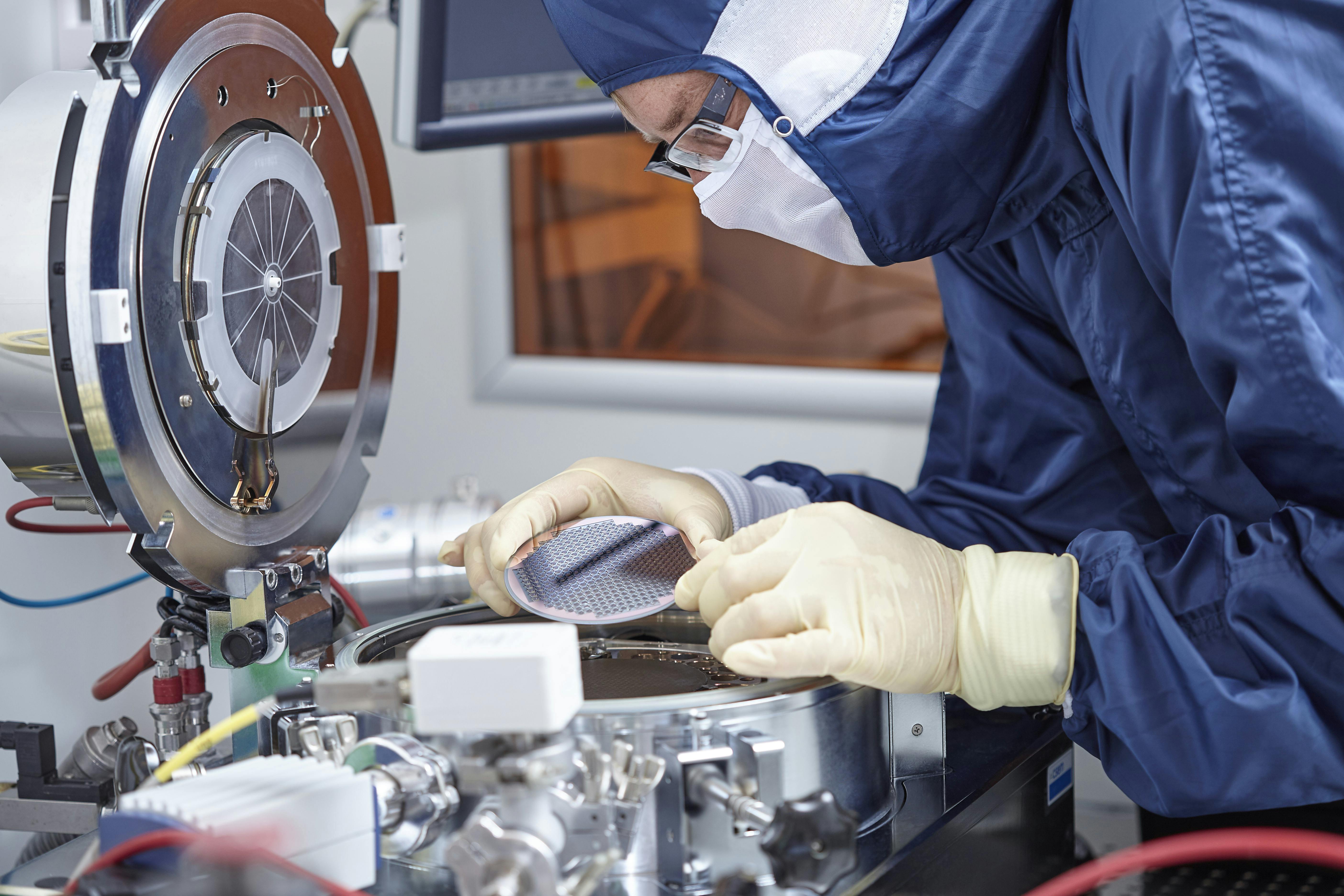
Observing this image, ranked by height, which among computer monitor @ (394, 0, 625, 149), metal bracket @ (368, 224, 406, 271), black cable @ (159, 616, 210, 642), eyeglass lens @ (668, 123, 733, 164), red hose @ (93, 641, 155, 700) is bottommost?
red hose @ (93, 641, 155, 700)

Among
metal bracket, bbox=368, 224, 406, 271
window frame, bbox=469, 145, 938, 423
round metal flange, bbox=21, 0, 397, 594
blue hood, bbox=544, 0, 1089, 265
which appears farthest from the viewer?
window frame, bbox=469, 145, 938, 423

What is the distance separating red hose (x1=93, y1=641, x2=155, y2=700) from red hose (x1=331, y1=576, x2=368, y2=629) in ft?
0.57

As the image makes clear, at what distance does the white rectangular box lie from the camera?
570 millimetres

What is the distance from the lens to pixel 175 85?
82 cm

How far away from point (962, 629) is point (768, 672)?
173 mm

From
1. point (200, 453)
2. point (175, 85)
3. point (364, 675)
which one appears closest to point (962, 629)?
point (364, 675)

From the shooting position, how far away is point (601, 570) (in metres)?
0.95

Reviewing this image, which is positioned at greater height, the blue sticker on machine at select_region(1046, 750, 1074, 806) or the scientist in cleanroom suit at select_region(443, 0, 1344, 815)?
the scientist in cleanroom suit at select_region(443, 0, 1344, 815)

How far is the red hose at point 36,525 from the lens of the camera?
3.27 feet

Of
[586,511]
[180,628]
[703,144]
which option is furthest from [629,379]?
[180,628]

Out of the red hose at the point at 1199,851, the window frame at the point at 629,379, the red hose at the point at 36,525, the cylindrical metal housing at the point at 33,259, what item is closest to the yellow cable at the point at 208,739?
the cylindrical metal housing at the point at 33,259

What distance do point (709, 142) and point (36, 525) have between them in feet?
2.23

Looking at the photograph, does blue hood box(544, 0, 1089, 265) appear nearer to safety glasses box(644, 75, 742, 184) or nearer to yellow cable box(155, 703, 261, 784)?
safety glasses box(644, 75, 742, 184)

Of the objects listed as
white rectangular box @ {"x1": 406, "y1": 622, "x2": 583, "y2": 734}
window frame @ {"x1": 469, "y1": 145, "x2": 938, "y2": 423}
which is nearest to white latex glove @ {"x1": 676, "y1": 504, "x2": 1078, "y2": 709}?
white rectangular box @ {"x1": 406, "y1": 622, "x2": 583, "y2": 734}
